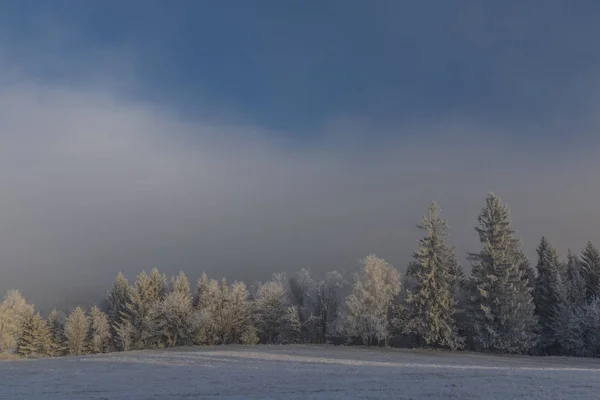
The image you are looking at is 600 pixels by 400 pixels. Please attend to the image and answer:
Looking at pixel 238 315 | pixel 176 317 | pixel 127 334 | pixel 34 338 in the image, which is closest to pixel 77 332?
pixel 34 338

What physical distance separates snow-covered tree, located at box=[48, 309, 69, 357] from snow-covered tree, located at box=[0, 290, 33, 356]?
6915 millimetres

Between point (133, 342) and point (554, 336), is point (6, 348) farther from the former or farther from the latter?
point (554, 336)

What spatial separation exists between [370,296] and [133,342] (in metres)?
46.2

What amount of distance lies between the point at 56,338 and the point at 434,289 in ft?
256

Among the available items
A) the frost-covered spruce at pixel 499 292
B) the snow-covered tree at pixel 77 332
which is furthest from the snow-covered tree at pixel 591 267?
the snow-covered tree at pixel 77 332

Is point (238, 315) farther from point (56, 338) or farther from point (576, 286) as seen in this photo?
point (576, 286)

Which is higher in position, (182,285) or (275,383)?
(182,285)

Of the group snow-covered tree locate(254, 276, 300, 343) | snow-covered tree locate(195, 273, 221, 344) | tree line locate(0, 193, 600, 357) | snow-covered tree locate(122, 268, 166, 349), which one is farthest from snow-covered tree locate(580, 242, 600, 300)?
snow-covered tree locate(122, 268, 166, 349)

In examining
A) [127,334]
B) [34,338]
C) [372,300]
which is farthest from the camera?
[34,338]

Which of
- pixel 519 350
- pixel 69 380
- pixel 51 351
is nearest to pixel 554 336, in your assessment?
pixel 519 350

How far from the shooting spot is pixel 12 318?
85.7 meters

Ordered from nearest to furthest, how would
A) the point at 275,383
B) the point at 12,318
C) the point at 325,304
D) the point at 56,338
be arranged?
the point at 275,383 < the point at 325,304 < the point at 12,318 < the point at 56,338

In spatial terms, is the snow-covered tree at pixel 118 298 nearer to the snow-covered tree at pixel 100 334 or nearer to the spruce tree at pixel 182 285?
the snow-covered tree at pixel 100 334

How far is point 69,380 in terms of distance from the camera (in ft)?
88.0
